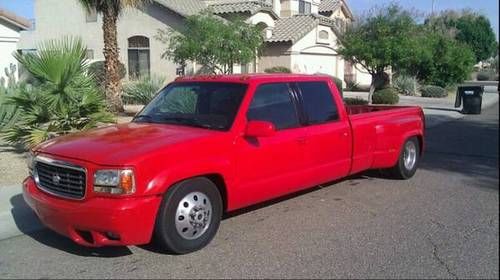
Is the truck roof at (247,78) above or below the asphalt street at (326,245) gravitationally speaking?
above

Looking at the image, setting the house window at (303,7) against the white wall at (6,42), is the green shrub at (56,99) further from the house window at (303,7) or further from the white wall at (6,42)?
the house window at (303,7)

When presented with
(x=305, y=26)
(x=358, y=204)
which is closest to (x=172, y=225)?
(x=358, y=204)

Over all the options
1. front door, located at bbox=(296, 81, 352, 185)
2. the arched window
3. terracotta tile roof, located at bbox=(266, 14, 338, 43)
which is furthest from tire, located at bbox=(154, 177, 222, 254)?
the arched window

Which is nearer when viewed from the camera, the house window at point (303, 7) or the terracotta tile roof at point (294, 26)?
the terracotta tile roof at point (294, 26)

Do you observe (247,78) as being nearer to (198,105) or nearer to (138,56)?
(198,105)

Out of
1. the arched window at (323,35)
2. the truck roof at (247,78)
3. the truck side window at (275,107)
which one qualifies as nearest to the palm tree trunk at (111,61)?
the truck roof at (247,78)

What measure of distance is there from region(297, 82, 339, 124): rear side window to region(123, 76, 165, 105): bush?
45.3ft

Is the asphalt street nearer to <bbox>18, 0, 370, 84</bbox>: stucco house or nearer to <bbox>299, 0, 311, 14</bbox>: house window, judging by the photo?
<bbox>18, 0, 370, 84</bbox>: stucco house

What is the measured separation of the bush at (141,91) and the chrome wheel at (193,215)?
15.3 m

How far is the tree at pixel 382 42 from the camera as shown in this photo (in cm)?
2202

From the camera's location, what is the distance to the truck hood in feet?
16.2

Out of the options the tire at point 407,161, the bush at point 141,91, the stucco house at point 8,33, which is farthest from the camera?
the bush at point 141,91

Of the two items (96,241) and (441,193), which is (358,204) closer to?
(441,193)

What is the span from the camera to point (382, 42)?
872 inches
